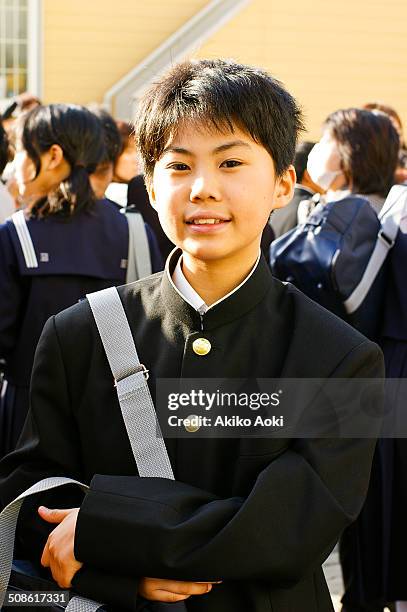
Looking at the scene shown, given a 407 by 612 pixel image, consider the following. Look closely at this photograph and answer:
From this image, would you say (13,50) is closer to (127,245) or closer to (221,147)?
(127,245)

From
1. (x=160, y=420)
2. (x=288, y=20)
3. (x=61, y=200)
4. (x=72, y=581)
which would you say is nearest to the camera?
(x=72, y=581)

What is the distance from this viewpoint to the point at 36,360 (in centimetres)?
195

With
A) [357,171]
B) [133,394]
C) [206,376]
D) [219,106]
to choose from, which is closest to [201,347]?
[206,376]

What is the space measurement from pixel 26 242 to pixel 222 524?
6.11ft

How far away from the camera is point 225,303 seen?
6.36ft

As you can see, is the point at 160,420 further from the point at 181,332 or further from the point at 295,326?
the point at 295,326

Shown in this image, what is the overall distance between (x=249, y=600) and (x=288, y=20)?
489 inches

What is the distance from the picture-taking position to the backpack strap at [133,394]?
5.98ft

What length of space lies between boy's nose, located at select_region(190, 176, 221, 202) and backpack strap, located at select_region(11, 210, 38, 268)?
5.27 ft

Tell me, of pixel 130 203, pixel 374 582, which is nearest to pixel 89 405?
pixel 374 582

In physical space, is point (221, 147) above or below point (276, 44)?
above

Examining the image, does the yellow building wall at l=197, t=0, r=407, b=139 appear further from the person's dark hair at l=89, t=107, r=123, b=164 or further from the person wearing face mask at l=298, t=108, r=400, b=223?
the person wearing face mask at l=298, t=108, r=400, b=223

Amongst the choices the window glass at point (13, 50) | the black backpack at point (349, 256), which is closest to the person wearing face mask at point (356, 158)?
the black backpack at point (349, 256)

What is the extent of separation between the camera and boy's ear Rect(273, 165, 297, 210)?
2.01 m
